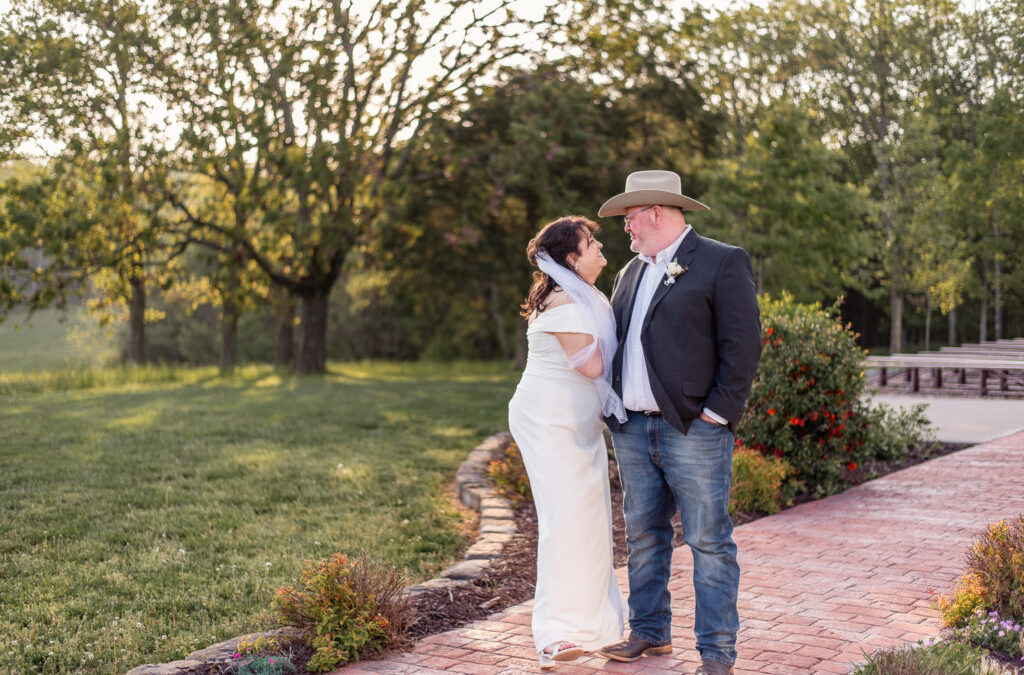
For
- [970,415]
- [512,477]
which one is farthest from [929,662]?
[970,415]

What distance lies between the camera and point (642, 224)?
4.43 meters

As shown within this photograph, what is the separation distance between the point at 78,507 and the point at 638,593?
196 inches

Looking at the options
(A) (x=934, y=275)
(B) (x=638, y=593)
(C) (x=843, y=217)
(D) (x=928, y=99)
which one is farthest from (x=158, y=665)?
(D) (x=928, y=99)

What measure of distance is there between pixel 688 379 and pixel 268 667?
7.22 feet

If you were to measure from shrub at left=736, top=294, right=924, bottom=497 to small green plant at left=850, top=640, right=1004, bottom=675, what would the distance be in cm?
403

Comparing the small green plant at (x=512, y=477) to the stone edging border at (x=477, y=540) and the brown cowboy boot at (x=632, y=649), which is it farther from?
the brown cowboy boot at (x=632, y=649)

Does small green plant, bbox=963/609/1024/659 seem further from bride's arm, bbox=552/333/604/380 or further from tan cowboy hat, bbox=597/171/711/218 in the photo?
tan cowboy hat, bbox=597/171/711/218

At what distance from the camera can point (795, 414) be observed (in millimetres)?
8391

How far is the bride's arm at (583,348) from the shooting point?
4367 mm

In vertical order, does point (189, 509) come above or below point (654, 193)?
below

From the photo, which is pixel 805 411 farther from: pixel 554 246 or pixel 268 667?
pixel 268 667

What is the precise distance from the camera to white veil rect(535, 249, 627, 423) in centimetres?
439

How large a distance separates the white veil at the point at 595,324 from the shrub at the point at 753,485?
3347 mm

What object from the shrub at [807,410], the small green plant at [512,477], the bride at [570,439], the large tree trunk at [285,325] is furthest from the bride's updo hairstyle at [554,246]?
the large tree trunk at [285,325]
